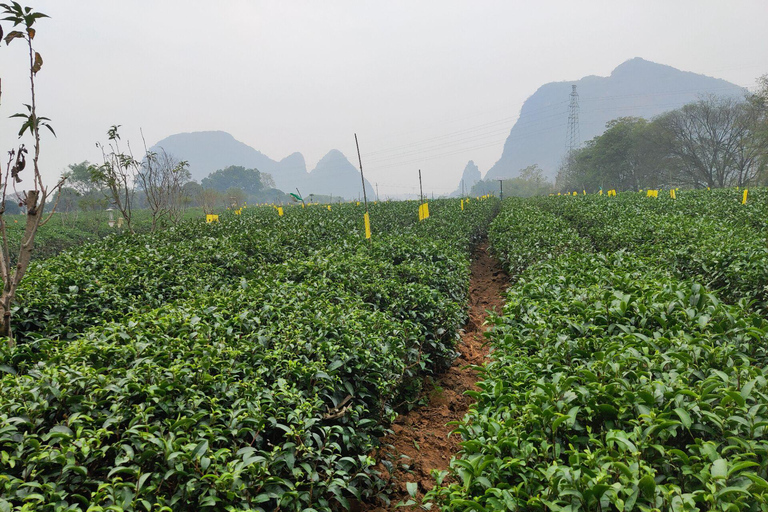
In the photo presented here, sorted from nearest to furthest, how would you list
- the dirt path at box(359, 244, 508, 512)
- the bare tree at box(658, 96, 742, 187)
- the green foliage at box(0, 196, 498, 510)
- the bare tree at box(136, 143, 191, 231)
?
the green foliage at box(0, 196, 498, 510)
the dirt path at box(359, 244, 508, 512)
the bare tree at box(136, 143, 191, 231)
the bare tree at box(658, 96, 742, 187)

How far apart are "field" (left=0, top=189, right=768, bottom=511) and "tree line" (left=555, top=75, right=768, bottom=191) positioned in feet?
129

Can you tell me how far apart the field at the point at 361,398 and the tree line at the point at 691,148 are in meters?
39.2

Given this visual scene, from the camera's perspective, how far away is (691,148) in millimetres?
38719

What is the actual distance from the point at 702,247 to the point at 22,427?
5659mm

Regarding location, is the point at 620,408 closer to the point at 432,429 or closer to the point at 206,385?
the point at 206,385

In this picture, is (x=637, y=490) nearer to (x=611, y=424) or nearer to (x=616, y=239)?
(x=611, y=424)

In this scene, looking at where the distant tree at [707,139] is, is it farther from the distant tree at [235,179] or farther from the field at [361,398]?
the distant tree at [235,179]

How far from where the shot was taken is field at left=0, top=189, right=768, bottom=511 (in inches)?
53.8

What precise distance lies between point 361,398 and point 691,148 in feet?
157

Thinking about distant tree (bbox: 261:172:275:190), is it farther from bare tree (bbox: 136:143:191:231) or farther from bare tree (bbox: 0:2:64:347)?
bare tree (bbox: 0:2:64:347)

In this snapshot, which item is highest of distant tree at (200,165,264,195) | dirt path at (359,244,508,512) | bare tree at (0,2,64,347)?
distant tree at (200,165,264,195)

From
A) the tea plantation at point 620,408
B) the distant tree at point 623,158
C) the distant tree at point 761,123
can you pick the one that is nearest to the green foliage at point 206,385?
the tea plantation at point 620,408

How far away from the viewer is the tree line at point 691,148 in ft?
111

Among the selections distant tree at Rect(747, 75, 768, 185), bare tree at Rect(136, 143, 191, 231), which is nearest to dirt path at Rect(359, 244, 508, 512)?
bare tree at Rect(136, 143, 191, 231)
